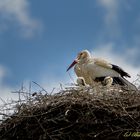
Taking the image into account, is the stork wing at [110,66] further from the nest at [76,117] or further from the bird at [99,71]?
the nest at [76,117]

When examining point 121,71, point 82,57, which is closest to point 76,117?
point 121,71

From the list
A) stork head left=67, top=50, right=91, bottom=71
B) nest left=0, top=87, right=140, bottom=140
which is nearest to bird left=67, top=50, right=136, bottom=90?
stork head left=67, top=50, right=91, bottom=71

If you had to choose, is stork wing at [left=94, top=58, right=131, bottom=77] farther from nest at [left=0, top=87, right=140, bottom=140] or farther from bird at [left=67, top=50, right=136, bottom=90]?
nest at [left=0, top=87, right=140, bottom=140]

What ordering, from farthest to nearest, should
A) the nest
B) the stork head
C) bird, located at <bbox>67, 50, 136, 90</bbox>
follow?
the stork head, bird, located at <bbox>67, 50, 136, 90</bbox>, the nest

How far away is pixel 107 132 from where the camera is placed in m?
5.01

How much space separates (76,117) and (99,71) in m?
2.09

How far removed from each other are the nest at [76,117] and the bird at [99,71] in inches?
61.1

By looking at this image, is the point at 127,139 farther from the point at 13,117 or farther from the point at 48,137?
the point at 13,117

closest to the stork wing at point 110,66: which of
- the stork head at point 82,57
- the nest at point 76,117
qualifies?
the stork head at point 82,57

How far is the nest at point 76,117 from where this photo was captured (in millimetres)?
5023

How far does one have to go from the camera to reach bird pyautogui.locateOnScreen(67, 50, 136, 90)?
6.98 meters

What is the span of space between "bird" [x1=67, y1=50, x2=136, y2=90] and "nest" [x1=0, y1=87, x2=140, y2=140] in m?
1.55

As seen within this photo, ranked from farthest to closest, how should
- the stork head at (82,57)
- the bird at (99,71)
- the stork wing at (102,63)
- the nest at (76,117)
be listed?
the stork head at (82,57) < the stork wing at (102,63) < the bird at (99,71) < the nest at (76,117)

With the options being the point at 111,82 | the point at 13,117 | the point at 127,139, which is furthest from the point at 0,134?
the point at 111,82
